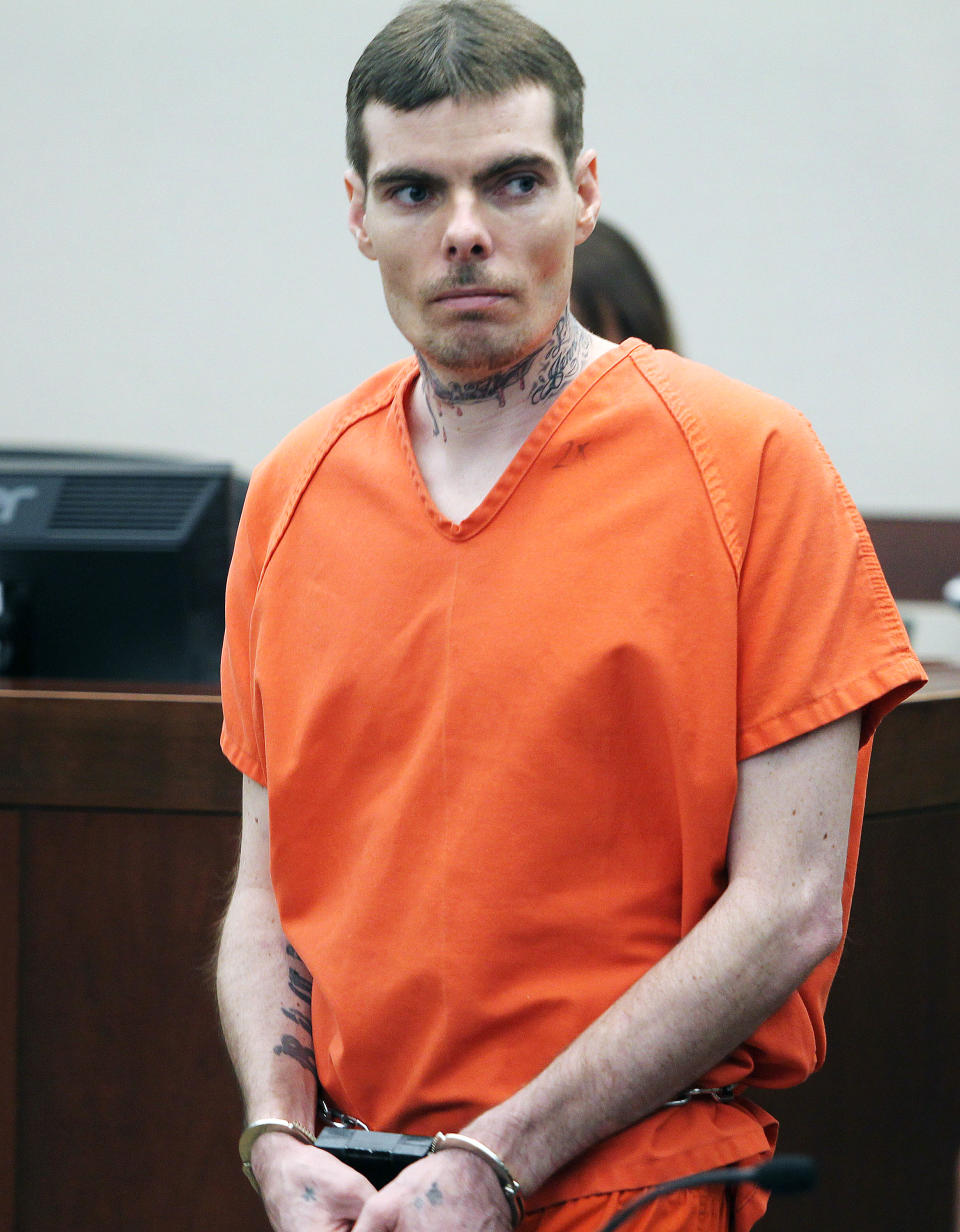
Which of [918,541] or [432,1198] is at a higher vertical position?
[432,1198]

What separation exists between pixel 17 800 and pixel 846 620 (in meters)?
1.01

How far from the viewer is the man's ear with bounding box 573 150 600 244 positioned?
0.92 m

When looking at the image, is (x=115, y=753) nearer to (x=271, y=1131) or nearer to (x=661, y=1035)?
(x=271, y=1131)

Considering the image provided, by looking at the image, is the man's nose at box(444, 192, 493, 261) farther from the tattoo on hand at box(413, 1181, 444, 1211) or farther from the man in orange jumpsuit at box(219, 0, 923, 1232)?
the tattoo on hand at box(413, 1181, 444, 1211)

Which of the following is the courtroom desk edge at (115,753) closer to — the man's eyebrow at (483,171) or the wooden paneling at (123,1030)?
the wooden paneling at (123,1030)

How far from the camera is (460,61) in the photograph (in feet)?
2.71

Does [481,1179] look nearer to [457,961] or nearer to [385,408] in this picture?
[457,961]

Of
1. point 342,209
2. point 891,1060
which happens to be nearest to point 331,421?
point 891,1060

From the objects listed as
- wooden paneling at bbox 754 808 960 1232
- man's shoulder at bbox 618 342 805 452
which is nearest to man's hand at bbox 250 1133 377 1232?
man's shoulder at bbox 618 342 805 452

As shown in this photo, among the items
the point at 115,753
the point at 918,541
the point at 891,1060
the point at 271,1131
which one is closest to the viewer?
the point at 271,1131

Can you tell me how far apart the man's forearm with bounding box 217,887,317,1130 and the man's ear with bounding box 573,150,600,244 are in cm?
54

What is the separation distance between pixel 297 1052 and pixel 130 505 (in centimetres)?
94

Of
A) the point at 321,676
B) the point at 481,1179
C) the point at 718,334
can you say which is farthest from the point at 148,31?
the point at 481,1179

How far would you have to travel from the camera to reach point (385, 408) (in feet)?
3.23
